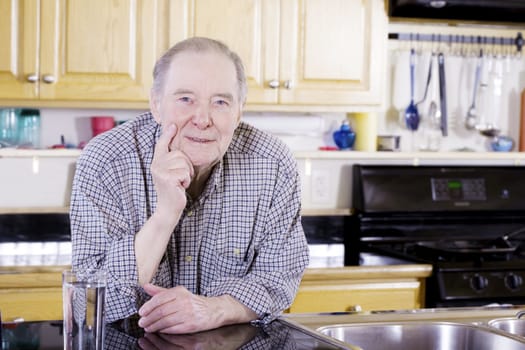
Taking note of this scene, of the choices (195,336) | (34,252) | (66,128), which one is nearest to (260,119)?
(66,128)

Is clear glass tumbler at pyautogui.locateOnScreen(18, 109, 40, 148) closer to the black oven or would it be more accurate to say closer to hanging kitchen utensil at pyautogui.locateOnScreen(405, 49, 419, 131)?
the black oven

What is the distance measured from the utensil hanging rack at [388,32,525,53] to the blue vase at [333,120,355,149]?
46cm

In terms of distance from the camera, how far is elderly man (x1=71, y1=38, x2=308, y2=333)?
172 cm

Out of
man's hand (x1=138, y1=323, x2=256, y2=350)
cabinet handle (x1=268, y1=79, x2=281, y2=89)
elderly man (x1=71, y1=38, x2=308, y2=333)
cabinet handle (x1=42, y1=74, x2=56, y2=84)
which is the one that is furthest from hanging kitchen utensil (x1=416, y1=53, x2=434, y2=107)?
man's hand (x1=138, y1=323, x2=256, y2=350)

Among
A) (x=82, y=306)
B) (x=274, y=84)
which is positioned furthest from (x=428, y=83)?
(x=82, y=306)

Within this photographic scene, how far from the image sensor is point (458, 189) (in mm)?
3795

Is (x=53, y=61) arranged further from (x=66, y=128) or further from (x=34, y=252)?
(x=34, y=252)

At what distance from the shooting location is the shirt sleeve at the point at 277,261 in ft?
5.76

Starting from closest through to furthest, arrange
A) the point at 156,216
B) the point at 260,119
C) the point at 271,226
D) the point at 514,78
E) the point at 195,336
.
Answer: the point at 195,336 → the point at 156,216 → the point at 271,226 → the point at 260,119 → the point at 514,78

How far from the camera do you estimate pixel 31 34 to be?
3.22 m

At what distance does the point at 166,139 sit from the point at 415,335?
636 mm

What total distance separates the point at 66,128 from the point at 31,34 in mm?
522

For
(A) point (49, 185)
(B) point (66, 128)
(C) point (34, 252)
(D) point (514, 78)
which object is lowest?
(C) point (34, 252)

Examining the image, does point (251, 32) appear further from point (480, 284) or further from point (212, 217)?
point (212, 217)
